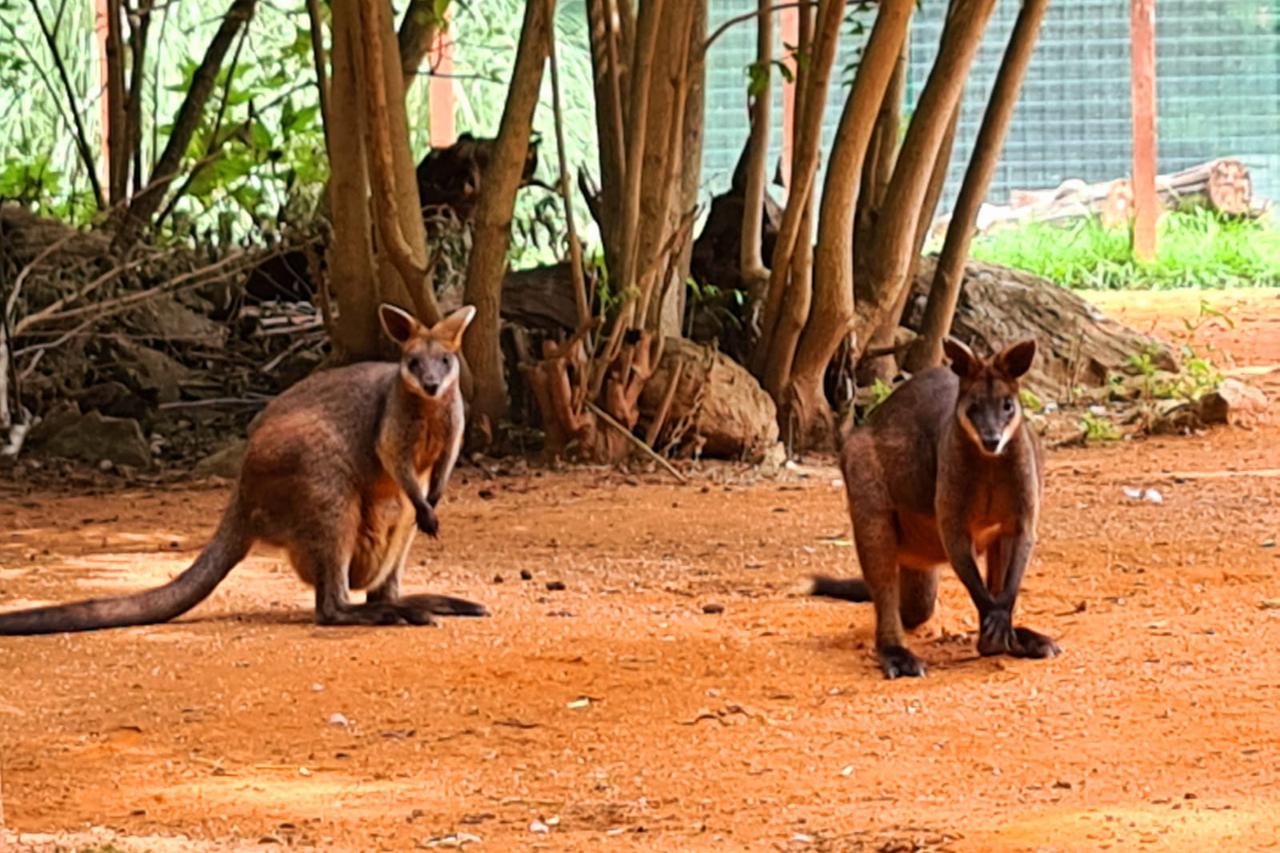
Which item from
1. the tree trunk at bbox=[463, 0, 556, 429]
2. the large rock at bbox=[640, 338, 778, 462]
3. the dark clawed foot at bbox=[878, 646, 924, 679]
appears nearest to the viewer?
the dark clawed foot at bbox=[878, 646, 924, 679]

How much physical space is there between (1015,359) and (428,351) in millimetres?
1772

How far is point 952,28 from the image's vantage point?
9531mm

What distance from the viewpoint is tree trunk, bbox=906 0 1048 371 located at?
10047mm

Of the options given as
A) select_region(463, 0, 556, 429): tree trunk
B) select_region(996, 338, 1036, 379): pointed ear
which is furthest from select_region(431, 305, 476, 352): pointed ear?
select_region(463, 0, 556, 429): tree trunk

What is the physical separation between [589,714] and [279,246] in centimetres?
626

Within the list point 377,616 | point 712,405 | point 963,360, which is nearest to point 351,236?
point 712,405

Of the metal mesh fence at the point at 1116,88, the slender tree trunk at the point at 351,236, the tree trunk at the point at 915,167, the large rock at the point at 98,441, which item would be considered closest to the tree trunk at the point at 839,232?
the tree trunk at the point at 915,167

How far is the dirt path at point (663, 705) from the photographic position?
4.16 metres

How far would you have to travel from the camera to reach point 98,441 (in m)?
9.83

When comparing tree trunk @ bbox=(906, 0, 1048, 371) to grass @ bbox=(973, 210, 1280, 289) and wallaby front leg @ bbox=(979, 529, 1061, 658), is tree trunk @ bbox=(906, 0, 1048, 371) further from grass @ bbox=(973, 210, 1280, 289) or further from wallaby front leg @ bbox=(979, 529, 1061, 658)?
grass @ bbox=(973, 210, 1280, 289)

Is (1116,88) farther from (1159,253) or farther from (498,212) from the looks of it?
(498,212)

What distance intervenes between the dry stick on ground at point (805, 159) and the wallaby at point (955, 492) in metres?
3.49

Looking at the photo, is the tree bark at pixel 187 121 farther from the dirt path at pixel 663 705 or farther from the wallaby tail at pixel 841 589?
the wallaby tail at pixel 841 589

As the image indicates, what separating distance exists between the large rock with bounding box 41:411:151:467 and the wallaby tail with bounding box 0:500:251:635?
3452 mm
